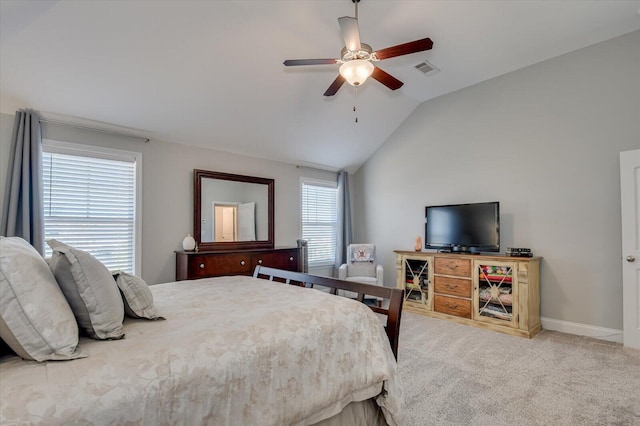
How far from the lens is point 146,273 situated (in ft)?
12.7

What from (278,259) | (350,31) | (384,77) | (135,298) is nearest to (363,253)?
(278,259)

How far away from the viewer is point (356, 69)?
98.4 inches

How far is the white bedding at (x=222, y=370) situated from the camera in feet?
3.18

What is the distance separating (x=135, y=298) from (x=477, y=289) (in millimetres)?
3753

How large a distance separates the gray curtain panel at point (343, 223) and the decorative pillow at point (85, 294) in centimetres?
478

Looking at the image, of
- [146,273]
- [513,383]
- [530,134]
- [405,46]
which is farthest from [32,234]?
[530,134]

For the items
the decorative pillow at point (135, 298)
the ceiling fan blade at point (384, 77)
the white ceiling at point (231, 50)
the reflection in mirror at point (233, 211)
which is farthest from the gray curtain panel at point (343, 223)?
the decorative pillow at point (135, 298)

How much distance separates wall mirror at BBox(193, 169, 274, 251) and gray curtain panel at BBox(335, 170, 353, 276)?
1.46 metres

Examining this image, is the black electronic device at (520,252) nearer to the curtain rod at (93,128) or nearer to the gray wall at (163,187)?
the gray wall at (163,187)

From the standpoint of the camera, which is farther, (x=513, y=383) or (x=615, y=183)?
(x=615, y=183)

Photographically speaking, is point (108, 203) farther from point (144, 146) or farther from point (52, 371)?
point (52, 371)

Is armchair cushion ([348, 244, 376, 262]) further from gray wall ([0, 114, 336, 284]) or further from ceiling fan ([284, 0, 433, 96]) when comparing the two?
ceiling fan ([284, 0, 433, 96])

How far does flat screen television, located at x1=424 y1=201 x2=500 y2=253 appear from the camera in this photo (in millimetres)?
4055

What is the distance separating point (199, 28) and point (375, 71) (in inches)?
66.3
